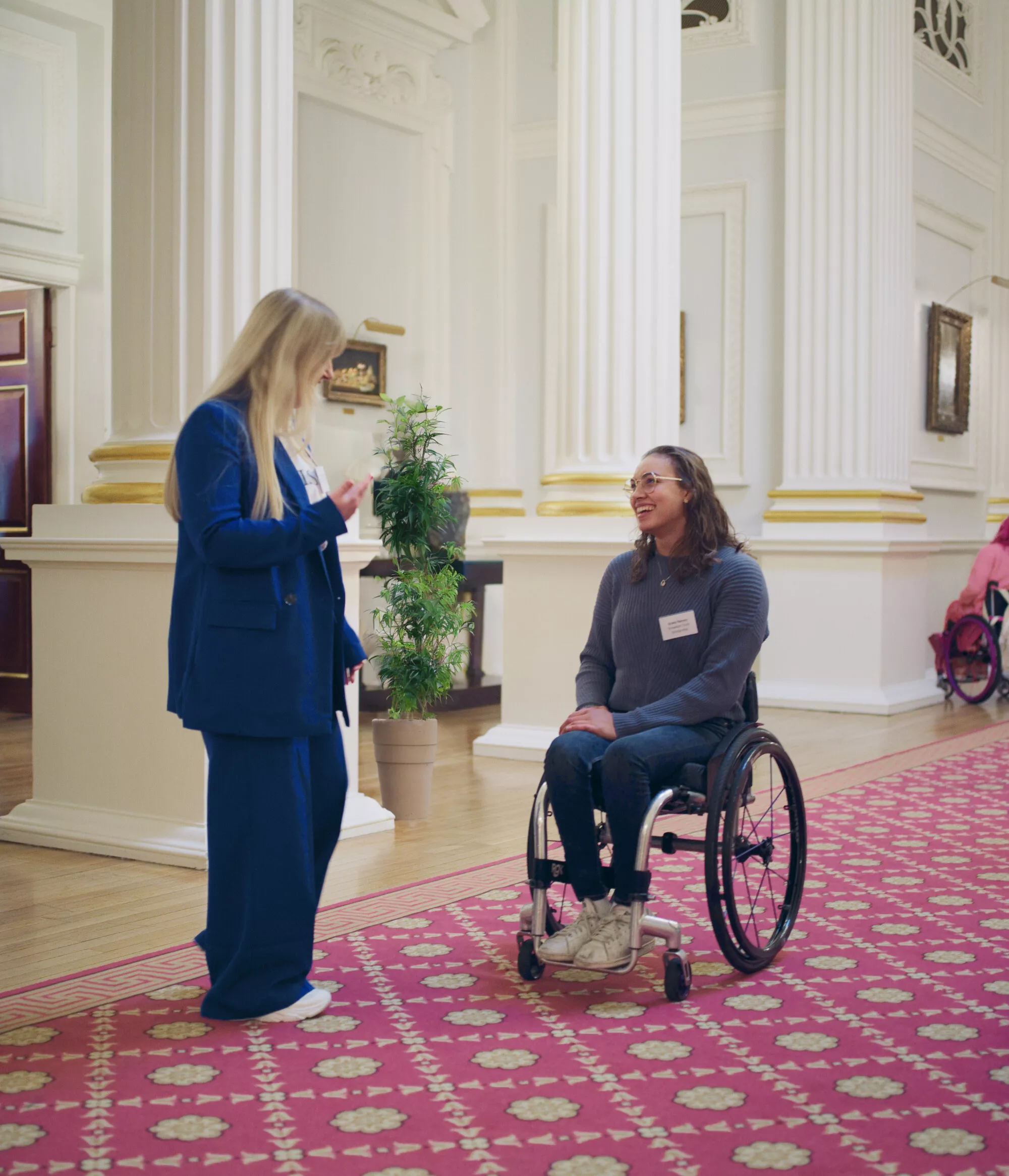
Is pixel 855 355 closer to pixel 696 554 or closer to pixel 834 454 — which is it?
pixel 834 454

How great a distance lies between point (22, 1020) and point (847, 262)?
25.2 feet

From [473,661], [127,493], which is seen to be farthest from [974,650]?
[127,493]

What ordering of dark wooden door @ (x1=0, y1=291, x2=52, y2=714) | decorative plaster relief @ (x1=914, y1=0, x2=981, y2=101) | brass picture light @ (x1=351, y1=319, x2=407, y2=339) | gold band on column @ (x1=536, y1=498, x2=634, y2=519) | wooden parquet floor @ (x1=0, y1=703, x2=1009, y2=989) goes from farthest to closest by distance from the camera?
decorative plaster relief @ (x1=914, y1=0, x2=981, y2=101)
brass picture light @ (x1=351, y1=319, x2=407, y2=339)
dark wooden door @ (x1=0, y1=291, x2=52, y2=714)
gold band on column @ (x1=536, y1=498, x2=634, y2=519)
wooden parquet floor @ (x1=0, y1=703, x2=1009, y2=989)

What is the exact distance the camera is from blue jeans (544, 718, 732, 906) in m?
3.26

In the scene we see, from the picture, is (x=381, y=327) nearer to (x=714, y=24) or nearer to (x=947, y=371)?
(x=714, y=24)

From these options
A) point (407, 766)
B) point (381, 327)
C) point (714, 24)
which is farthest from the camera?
point (714, 24)

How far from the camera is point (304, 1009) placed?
3105mm

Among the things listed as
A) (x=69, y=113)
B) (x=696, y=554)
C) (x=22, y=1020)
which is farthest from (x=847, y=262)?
(x=22, y=1020)

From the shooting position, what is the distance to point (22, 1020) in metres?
3.10

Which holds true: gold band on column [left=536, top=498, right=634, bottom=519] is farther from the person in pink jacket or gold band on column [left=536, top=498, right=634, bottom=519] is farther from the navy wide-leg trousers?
the navy wide-leg trousers

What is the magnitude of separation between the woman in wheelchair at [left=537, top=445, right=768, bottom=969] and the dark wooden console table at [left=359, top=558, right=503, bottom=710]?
15.7ft

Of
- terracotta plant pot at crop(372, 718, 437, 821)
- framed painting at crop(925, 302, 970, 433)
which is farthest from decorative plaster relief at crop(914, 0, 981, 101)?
terracotta plant pot at crop(372, 718, 437, 821)

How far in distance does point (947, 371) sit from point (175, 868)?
28.6 feet

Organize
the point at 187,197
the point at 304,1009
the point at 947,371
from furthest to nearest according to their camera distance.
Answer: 1. the point at 947,371
2. the point at 187,197
3. the point at 304,1009
